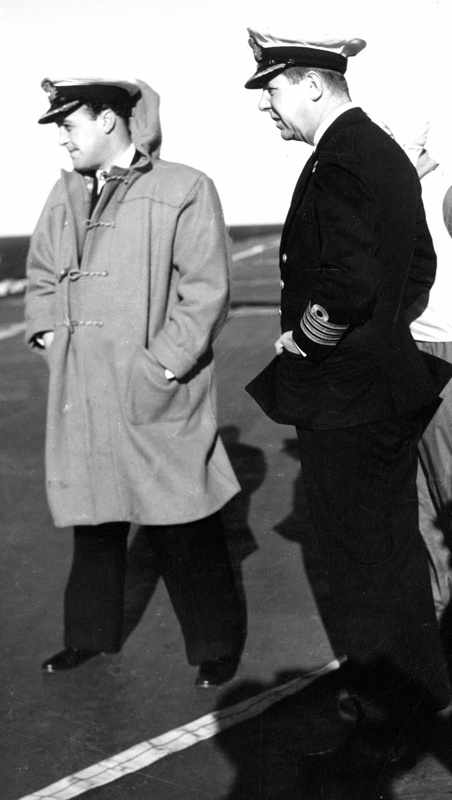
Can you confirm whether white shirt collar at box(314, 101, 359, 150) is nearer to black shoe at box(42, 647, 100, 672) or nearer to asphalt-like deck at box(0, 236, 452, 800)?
asphalt-like deck at box(0, 236, 452, 800)

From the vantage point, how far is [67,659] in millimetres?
3748

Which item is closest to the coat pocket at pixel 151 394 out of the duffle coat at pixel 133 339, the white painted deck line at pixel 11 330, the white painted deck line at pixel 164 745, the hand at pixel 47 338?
the duffle coat at pixel 133 339

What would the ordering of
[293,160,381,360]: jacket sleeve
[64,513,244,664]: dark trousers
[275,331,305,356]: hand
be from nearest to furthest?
[293,160,381,360]: jacket sleeve < [275,331,305,356]: hand < [64,513,244,664]: dark trousers

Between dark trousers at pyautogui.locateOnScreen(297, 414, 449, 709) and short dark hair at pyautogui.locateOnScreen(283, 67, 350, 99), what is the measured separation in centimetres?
89

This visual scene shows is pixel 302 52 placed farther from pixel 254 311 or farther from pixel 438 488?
pixel 254 311

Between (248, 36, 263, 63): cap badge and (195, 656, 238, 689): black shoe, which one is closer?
(248, 36, 263, 63): cap badge

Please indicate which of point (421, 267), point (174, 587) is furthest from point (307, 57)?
point (174, 587)

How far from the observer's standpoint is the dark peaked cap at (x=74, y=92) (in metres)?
3.40

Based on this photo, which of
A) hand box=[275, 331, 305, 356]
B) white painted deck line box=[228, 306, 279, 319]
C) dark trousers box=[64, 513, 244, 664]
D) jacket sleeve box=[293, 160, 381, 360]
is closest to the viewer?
jacket sleeve box=[293, 160, 381, 360]

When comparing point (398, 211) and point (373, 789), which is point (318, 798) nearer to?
point (373, 789)

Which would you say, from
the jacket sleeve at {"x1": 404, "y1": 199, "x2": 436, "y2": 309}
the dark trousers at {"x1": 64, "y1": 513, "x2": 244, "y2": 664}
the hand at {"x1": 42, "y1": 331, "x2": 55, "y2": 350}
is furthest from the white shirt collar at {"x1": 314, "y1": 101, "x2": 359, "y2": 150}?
the dark trousers at {"x1": 64, "y1": 513, "x2": 244, "y2": 664}

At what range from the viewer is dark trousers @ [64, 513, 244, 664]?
3645 mm

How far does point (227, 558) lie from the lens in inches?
146

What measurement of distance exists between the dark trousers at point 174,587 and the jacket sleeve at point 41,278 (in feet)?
2.30
